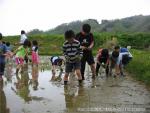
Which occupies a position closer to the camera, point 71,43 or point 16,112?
point 16,112

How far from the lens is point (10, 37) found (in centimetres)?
5119

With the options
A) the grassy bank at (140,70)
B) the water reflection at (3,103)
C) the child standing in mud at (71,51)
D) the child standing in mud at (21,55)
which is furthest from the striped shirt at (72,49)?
the child standing in mud at (21,55)

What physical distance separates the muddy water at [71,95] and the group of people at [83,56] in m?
0.57

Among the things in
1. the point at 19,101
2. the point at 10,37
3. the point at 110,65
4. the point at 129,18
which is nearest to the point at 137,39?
the point at 10,37

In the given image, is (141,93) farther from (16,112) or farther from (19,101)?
(16,112)

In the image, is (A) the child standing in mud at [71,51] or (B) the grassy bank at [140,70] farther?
(B) the grassy bank at [140,70]

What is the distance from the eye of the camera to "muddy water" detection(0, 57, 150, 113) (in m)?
10.3

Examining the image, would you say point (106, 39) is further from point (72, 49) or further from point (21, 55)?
point (72, 49)

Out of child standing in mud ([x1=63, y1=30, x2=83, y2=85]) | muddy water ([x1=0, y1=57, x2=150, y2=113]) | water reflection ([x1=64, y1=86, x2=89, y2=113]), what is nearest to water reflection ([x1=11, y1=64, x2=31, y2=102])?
muddy water ([x1=0, y1=57, x2=150, y2=113])

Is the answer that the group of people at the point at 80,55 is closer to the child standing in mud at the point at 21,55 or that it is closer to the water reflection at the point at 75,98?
the child standing in mud at the point at 21,55

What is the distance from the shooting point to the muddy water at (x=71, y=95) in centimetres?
1026

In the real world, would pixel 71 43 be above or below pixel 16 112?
above

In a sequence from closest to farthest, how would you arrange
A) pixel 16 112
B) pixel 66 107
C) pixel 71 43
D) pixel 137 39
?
1. pixel 16 112
2. pixel 66 107
3. pixel 71 43
4. pixel 137 39

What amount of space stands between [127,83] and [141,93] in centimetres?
261
